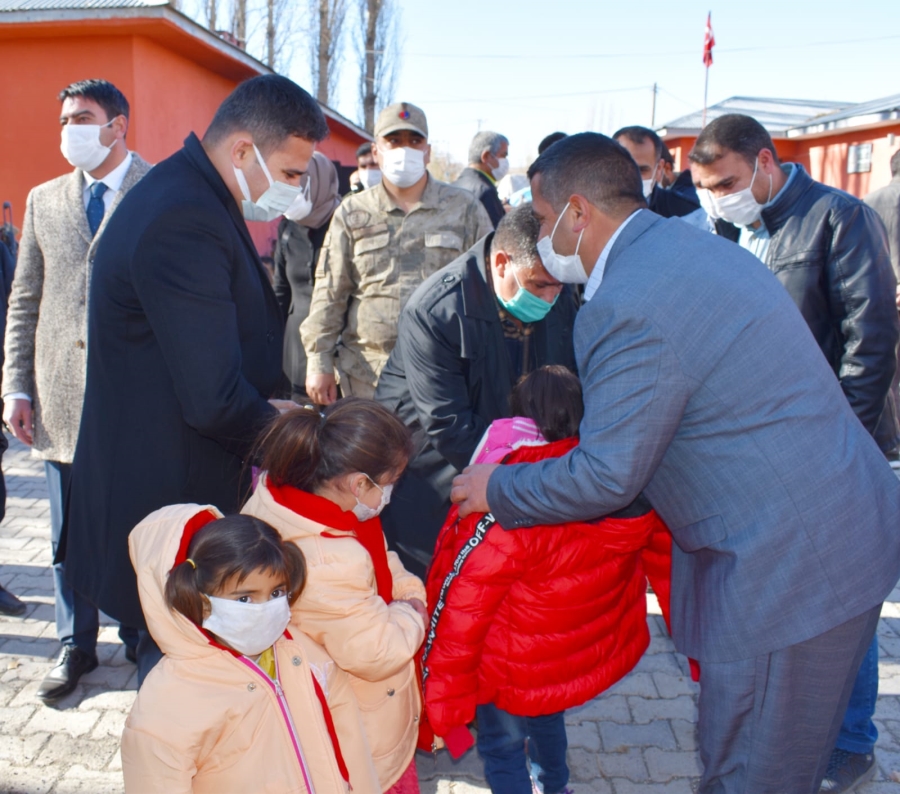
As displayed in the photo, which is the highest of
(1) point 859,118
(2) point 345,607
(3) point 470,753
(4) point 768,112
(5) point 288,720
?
(4) point 768,112

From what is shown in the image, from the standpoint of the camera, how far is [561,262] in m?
2.31

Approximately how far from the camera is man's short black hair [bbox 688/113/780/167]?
3287 mm

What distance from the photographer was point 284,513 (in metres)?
2.03

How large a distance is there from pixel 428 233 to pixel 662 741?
2.65m

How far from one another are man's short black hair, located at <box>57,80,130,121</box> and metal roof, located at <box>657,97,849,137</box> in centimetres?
1691

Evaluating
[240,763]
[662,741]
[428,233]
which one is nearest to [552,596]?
[240,763]

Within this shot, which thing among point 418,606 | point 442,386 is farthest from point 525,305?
point 418,606

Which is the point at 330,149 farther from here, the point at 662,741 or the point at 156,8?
the point at 662,741

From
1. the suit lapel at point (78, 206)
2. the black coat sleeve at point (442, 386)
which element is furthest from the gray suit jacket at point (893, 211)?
the suit lapel at point (78, 206)

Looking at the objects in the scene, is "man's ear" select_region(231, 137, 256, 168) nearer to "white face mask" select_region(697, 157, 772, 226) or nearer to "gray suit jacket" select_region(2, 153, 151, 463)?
"gray suit jacket" select_region(2, 153, 151, 463)

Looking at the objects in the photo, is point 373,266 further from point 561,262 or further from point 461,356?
point 561,262

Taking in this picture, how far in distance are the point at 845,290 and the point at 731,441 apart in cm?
140

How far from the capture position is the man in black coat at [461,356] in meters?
2.73

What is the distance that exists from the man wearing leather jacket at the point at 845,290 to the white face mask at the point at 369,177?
3931 millimetres
